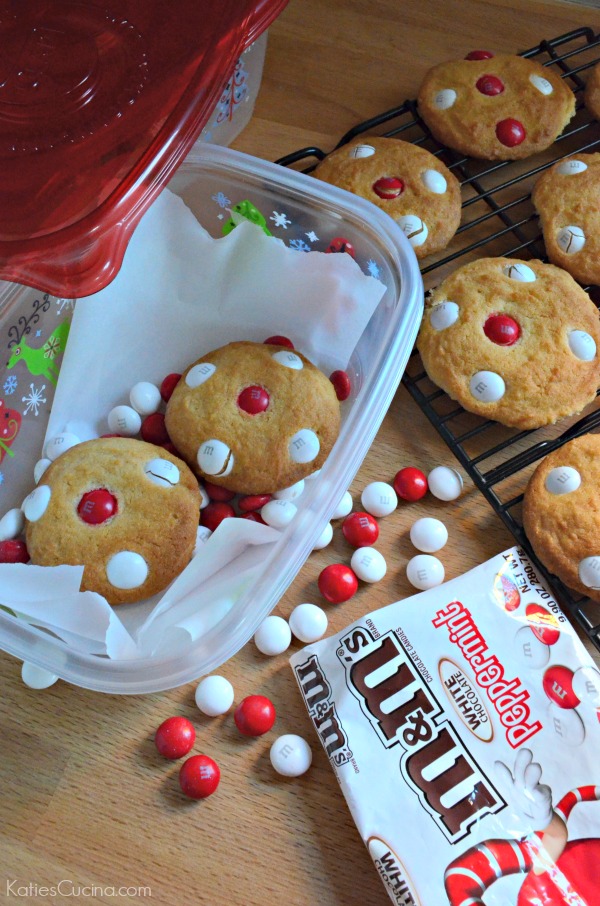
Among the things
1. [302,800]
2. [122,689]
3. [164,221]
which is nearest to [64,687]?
[122,689]

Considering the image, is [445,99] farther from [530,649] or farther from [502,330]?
[530,649]

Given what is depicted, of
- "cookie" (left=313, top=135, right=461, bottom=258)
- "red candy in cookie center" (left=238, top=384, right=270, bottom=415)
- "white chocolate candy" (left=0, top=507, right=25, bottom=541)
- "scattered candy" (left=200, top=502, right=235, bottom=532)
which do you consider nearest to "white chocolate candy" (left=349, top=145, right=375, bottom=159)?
"cookie" (left=313, top=135, right=461, bottom=258)

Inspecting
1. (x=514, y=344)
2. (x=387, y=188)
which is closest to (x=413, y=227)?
(x=387, y=188)

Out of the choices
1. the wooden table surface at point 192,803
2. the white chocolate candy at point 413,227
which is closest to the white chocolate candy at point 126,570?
the wooden table surface at point 192,803

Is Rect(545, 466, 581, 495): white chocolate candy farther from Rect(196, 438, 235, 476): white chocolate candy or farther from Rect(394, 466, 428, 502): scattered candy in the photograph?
Rect(196, 438, 235, 476): white chocolate candy

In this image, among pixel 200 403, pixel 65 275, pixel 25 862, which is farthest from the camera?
pixel 200 403

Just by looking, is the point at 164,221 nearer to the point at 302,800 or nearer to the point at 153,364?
the point at 153,364
